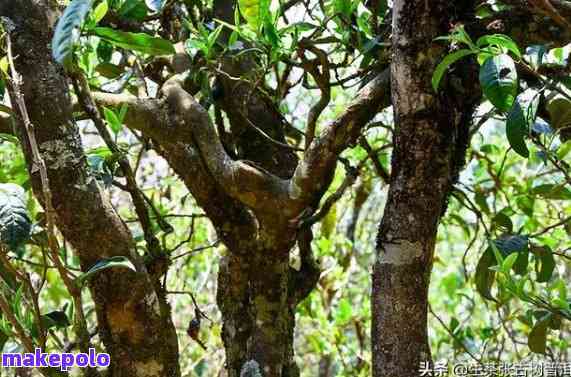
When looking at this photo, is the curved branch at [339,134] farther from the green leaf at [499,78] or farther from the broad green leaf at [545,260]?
the broad green leaf at [545,260]

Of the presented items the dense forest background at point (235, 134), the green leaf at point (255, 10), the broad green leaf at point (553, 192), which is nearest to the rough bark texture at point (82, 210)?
the dense forest background at point (235, 134)

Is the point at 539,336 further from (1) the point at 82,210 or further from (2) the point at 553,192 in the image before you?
(1) the point at 82,210

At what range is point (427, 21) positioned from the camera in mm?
854

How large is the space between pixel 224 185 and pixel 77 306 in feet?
1.02

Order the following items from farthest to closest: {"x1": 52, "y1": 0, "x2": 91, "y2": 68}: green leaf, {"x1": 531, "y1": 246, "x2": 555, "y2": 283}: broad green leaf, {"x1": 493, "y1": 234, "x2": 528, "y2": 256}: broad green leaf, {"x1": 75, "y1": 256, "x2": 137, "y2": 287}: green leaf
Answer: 1. {"x1": 531, "y1": 246, "x2": 555, "y2": 283}: broad green leaf
2. {"x1": 493, "y1": 234, "x2": 528, "y2": 256}: broad green leaf
3. {"x1": 75, "y1": 256, "x2": 137, "y2": 287}: green leaf
4. {"x1": 52, "y1": 0, "x2": 91, "y2": 68}: green leaf

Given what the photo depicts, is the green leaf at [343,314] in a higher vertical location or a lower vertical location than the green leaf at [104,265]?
higher

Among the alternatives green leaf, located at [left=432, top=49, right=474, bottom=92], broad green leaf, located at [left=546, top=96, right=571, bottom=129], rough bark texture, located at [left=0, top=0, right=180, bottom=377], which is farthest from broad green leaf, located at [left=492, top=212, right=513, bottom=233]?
rough bark texture, located at [left=0, top=0, right=180, bottom=377]

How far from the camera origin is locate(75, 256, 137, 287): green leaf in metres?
0.80

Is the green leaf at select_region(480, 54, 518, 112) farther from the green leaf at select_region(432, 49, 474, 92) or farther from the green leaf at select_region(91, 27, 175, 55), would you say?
the green leaf at select_region(91, 27, 175, 55)

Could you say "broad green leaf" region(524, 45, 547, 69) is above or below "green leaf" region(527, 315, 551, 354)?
above

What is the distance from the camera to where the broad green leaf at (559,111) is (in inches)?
39.2

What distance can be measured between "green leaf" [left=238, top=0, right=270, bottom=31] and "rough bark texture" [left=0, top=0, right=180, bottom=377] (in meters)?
0.24

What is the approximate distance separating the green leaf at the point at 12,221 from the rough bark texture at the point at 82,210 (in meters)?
0.05

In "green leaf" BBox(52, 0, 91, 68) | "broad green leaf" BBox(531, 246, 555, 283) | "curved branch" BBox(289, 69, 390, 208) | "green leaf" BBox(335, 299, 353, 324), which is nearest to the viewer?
"green leaf" BBox(52, 0, 91, 68)
